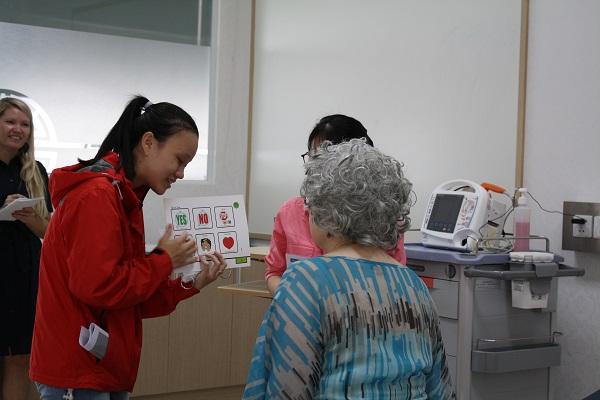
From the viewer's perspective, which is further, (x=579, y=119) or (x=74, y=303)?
(x=579, y=119)

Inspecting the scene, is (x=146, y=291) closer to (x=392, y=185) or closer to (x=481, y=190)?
(x=392, y=185)

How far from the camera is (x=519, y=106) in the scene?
3162mm

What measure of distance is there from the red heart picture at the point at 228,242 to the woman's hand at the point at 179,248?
22cm

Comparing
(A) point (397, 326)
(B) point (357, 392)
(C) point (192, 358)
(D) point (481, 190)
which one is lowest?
(C) point (192, 358)

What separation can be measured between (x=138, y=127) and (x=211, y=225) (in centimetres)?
42

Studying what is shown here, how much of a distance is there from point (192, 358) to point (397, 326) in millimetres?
3014

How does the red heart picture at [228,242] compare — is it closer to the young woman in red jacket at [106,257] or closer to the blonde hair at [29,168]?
the young woman in red jacket at [106,257]

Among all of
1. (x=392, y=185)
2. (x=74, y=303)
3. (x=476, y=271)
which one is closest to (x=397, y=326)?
(x=392, y=185)

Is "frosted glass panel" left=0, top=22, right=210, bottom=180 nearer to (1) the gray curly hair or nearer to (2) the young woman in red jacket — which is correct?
(2) the young woman in red jacket

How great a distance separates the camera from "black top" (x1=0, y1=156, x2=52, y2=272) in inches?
127

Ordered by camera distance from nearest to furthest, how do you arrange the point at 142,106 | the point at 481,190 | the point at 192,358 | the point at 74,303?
the point at 74,303 < the point at 142,106 < the point at 481,190 < the point at 192,358

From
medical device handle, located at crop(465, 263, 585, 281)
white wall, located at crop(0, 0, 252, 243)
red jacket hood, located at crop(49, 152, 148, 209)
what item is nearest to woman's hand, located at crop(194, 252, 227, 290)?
red jacket hood, located at crop(49, 152, 148, 209)

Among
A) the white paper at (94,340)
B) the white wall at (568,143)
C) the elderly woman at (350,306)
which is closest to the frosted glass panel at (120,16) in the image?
the white wall at (568,143)

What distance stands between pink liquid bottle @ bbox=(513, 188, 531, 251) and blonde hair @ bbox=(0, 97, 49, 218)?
1.98 meters
